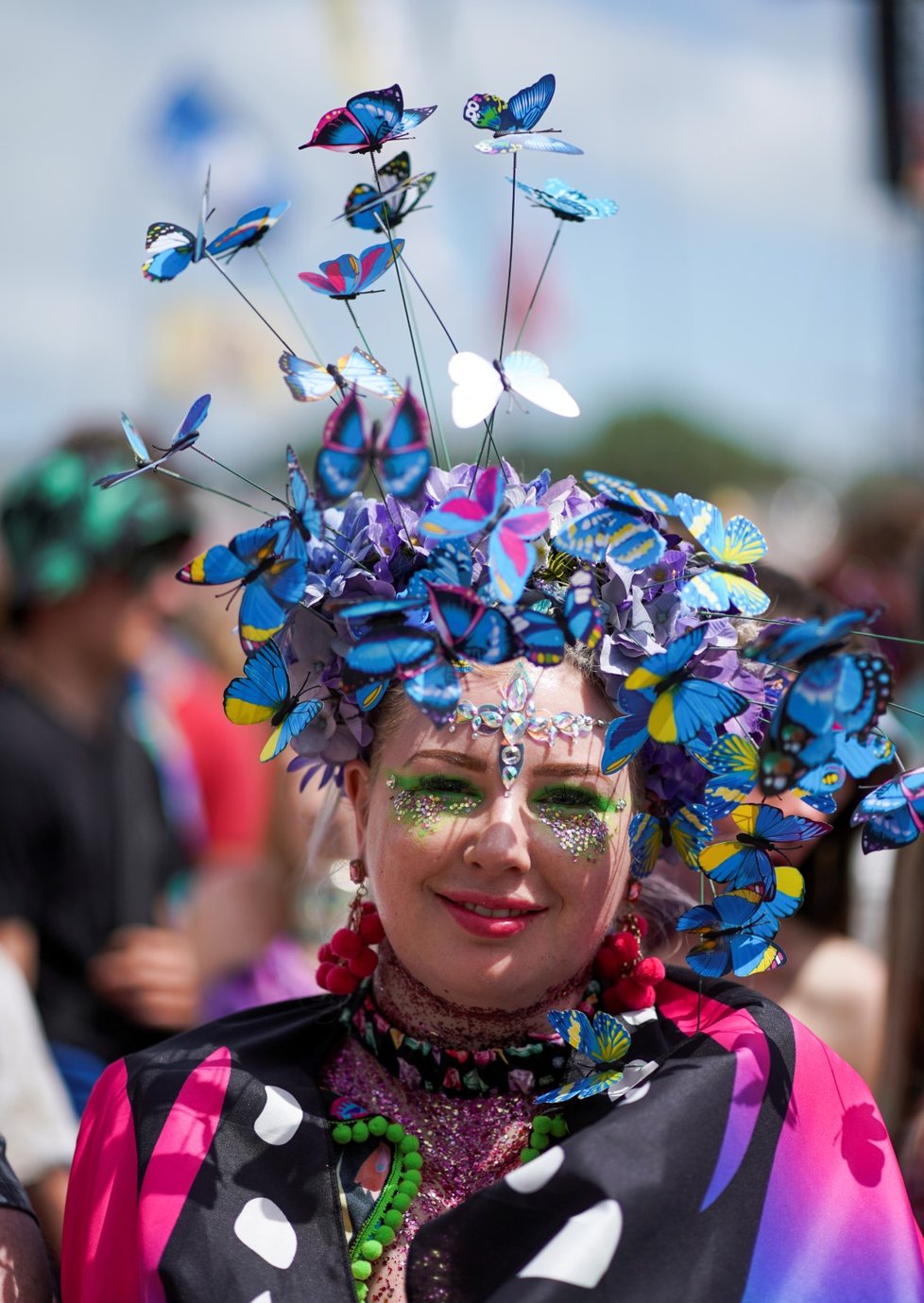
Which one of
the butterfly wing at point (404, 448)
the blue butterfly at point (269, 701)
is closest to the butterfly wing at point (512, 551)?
the butterfly wing at point (404, 448)

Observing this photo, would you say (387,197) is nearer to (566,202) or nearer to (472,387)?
(566,202)

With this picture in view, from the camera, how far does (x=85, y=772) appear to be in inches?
133

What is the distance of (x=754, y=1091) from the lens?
1.62m

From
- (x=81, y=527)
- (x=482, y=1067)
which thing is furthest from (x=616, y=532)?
(x=81, y=527)

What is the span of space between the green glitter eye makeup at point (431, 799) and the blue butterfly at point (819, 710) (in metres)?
0.38

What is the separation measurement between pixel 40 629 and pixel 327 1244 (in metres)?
2.17

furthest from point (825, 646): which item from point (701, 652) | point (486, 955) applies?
point (486, 955)

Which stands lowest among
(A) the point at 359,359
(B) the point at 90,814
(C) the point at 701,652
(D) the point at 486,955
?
(B) the point at 90,814

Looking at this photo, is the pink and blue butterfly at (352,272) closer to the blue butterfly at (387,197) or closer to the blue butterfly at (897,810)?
the blue butterfly at (387,197)

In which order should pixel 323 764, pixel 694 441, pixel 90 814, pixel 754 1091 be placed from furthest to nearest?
pixel 694 441 < pixel 90 814 < pixel 323 764 < pixel 754 1091

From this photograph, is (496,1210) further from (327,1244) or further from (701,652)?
(701,652)

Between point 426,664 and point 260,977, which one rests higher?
point 426,664

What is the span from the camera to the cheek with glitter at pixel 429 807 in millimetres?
1669

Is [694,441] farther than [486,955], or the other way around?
[694,441]
